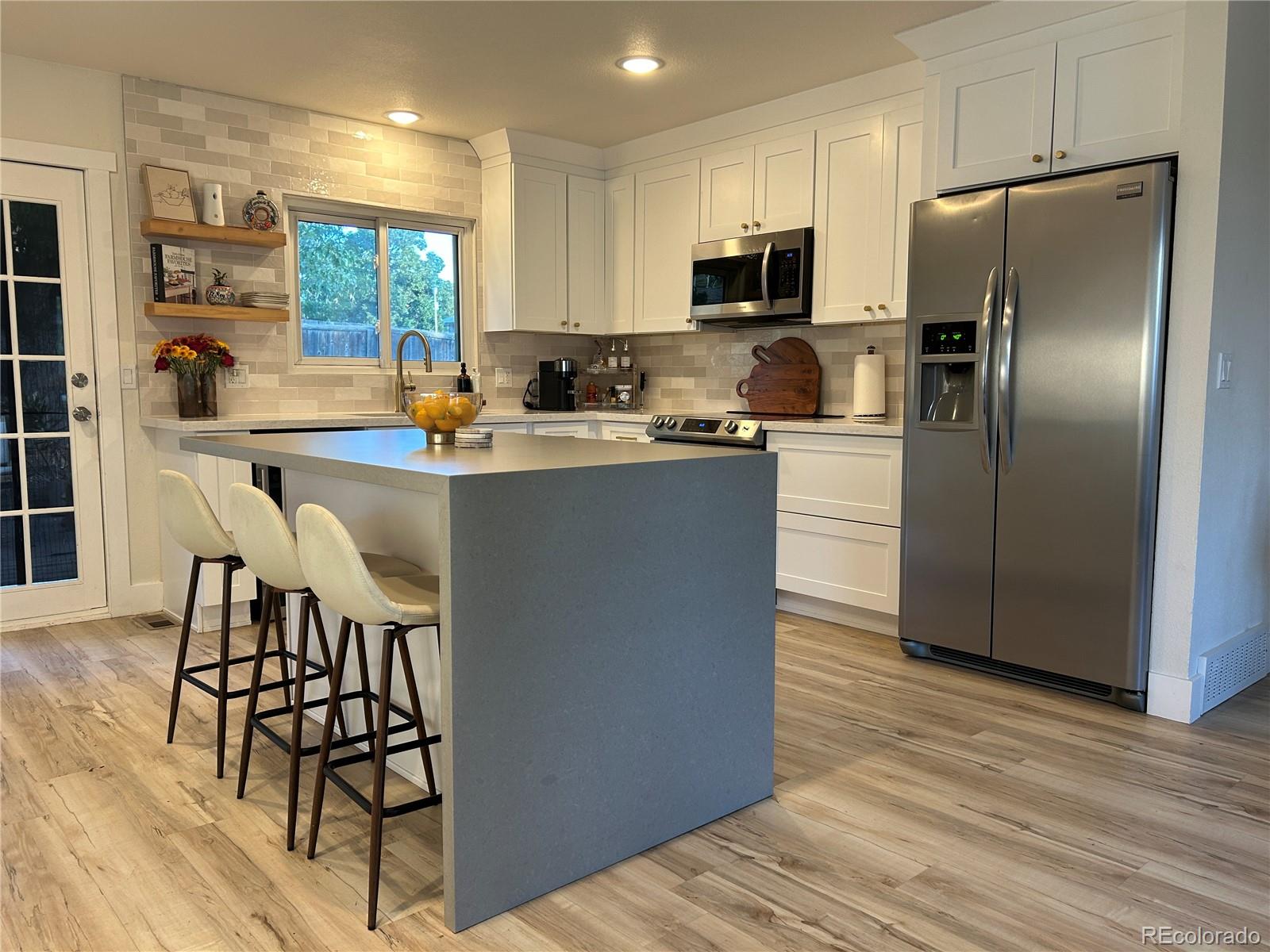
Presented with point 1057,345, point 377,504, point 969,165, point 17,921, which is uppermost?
point 969,165

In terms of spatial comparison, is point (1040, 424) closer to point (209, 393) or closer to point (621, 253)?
point (621, 253)

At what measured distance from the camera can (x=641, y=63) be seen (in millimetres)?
3980

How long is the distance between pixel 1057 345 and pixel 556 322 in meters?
3.00

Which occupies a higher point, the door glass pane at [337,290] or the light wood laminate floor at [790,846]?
the door glass pane at [337,290]

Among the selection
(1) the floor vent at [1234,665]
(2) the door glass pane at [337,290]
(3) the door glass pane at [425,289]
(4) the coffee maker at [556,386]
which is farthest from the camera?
(4) the coffee maker at [556,386]

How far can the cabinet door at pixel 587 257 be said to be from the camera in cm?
543

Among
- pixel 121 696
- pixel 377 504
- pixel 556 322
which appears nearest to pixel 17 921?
pixel 377 504

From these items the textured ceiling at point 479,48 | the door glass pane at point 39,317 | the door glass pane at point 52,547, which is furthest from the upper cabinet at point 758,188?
the door glass pane at point 52,547

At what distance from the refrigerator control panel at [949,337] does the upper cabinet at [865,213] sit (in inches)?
21.6

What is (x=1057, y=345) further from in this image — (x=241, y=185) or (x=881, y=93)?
(x=241, y=185)

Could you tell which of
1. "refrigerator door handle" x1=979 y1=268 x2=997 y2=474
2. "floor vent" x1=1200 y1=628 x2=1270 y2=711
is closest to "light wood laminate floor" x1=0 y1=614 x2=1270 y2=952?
"floor vent" x1=1200 y1=628 x2=1270 y2=711

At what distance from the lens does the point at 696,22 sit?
3533 millimetres

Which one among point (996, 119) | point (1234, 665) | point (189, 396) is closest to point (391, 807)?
point (189, 396)

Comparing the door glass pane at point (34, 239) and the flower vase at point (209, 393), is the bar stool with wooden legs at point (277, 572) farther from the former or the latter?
the door glass pane at point (34, 239)
